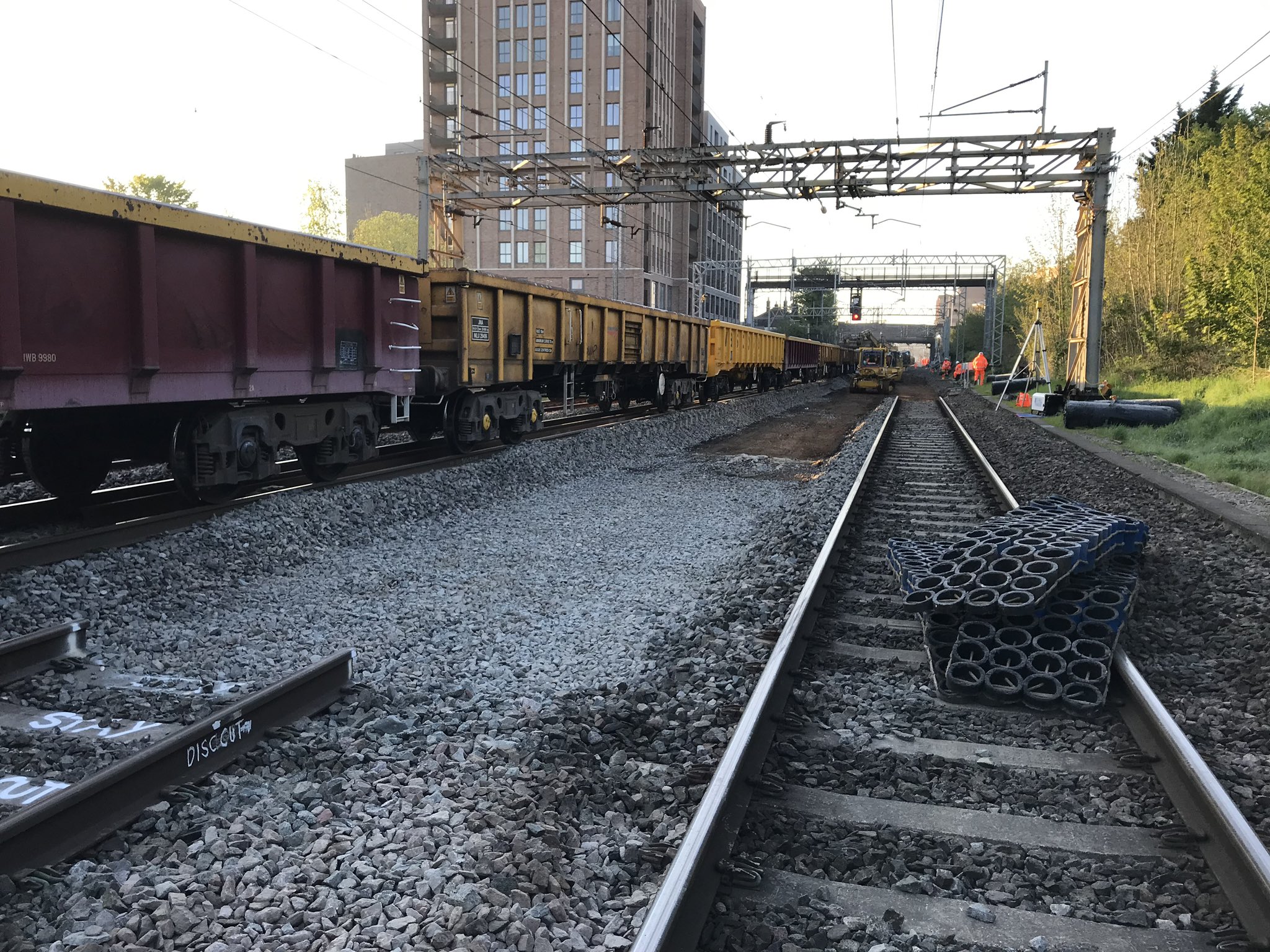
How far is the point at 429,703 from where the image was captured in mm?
4207

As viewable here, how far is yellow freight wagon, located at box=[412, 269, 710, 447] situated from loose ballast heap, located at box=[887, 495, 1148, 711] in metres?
7.79

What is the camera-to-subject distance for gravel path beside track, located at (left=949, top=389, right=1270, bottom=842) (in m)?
3.66

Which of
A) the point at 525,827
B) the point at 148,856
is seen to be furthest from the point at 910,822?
the point at 148,856

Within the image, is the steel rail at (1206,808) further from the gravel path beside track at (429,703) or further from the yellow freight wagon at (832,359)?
the yellow freight wagon at (832,359)

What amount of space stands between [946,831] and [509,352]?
35.9 ft

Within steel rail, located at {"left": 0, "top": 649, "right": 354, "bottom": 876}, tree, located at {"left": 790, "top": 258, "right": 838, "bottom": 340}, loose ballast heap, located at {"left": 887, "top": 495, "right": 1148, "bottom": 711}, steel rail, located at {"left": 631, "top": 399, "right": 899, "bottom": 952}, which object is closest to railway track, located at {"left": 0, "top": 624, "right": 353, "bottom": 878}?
→ steel rail, located at {"left": 0, "top": 649, "right": 354, "bottom": 876}

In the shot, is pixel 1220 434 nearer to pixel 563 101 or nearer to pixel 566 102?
pixel 566 102

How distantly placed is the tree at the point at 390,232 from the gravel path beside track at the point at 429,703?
2747 inches

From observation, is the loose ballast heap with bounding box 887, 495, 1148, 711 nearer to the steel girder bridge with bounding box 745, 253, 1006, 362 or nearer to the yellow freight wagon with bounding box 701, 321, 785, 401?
the yellow freight wagon with bounding box 701, 321, 785, 401

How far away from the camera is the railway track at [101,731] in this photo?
282 centimetres

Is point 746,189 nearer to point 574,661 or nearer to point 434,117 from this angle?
point 574,661

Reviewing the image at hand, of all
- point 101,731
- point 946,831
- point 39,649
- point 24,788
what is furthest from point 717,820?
point 39,649

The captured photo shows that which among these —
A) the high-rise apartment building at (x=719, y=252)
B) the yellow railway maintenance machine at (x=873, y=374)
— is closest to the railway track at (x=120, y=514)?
the yellow railway maintenance machine at (x=873, y=374)

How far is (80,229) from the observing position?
6129mm
